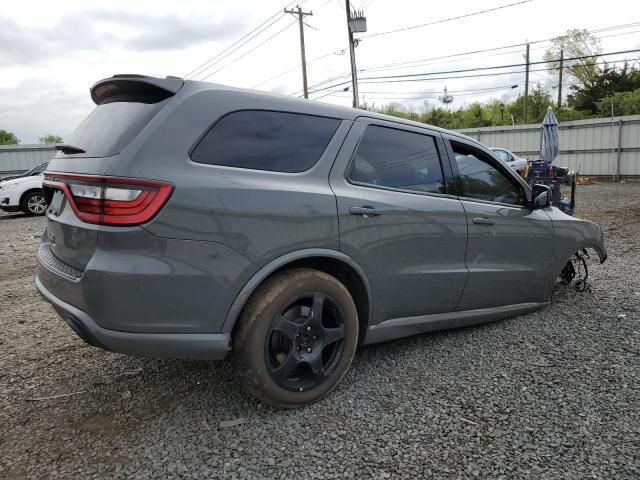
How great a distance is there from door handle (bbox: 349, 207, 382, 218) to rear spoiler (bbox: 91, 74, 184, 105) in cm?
112

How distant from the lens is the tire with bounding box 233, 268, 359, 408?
8.07 ft

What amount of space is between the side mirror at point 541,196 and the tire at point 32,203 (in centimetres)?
1239

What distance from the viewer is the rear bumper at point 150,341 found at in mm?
2244

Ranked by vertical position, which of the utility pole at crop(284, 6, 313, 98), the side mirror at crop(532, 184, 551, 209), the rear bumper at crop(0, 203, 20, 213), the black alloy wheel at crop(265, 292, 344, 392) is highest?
the utility pole at crop(284, 6, 313, 98)

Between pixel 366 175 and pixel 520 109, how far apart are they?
194 feet

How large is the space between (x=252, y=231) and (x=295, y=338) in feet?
2.10

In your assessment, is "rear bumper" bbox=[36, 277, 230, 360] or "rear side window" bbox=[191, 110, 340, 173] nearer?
"rear bumper" bbox=[36, 277, 230, 360]

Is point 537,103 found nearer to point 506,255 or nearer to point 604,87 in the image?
point 604,87

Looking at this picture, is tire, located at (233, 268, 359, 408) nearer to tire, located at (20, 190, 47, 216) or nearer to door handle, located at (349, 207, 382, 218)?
door handle, located at (349, 207, 382, 218)

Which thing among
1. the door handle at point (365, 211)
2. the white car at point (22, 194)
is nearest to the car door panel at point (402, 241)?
the door handle at point (365, 211)

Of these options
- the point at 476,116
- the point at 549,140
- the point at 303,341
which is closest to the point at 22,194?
the point at 303,341

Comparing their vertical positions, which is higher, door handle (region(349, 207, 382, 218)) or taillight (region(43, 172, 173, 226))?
taillight (region(43, 172, 173, 226))

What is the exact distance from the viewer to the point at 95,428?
8.29 feet

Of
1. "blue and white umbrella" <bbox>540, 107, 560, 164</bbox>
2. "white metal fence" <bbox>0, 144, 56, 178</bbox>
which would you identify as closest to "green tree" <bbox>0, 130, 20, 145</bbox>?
"white metal fence" <bbox>0, 144, 56, 178</bbox>
